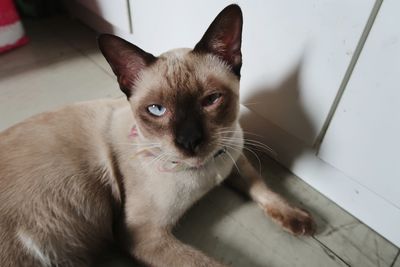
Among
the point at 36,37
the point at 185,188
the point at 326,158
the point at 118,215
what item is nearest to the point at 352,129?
the point at 326,158

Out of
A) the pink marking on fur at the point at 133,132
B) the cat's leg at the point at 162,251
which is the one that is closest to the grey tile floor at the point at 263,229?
the cat's leg at the point at 162,251

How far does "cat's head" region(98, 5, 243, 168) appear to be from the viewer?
87 cm

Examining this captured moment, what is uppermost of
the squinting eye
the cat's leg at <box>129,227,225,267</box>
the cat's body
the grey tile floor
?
the squinting eye

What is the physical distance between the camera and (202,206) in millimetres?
1305

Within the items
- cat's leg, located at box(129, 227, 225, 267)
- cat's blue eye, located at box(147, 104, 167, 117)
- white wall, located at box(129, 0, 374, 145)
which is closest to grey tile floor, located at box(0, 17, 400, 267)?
cat's leg, located at box(129, 227, 225, 267)

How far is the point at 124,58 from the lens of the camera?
95 cm

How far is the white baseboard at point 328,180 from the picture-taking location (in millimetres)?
1170

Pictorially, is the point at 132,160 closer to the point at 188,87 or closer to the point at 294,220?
the point at 188,87

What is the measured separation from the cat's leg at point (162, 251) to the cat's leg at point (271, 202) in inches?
12.2

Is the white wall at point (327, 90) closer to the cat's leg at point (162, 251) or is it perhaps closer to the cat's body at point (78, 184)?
the cat's body at point (78, 184)

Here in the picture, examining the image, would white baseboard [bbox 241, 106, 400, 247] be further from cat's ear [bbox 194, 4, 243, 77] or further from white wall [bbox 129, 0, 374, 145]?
cat's ear [bbox 194, 4, 243, 77]

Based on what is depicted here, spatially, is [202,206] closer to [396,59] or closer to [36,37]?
[396,59]

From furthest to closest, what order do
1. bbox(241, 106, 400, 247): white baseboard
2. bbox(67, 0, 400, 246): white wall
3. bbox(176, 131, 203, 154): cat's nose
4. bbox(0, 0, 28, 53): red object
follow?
bbox(0, 0, 28, 53): red object → bbox(241, 106, 400, 247): white baseboard → bbox(67, 0, 400, 246): white wall → bbox(176, 131, 203, 154): cat's nose

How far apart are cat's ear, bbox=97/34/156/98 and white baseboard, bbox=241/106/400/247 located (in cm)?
64
